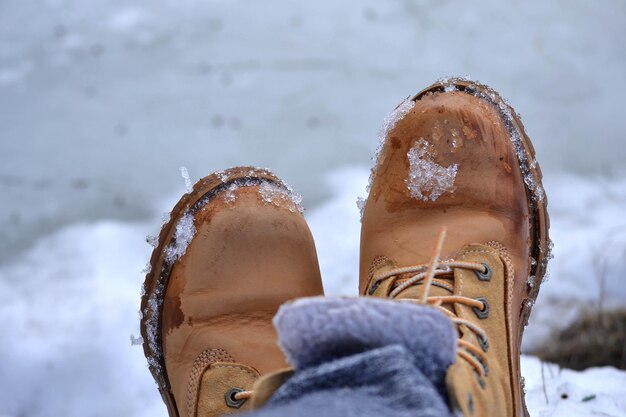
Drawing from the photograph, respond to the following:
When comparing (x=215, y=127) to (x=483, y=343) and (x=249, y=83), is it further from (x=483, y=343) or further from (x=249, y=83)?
Answer: (x=483, y=343)

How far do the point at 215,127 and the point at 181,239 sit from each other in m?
0.99

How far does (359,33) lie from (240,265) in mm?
1425

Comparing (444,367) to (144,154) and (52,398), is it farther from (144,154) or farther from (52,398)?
(144,154)

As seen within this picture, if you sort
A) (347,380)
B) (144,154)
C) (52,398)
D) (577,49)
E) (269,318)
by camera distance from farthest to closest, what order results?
(577,49) < (144,154) < (52,398) < (269,318) < (347,380)

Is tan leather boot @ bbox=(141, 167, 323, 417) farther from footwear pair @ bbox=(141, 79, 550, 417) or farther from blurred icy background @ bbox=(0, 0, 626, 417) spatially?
blurred icy background @ bbox=(0, 0, 626, 417)

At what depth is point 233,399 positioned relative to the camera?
4.58ft

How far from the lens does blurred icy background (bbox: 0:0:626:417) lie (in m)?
2.05

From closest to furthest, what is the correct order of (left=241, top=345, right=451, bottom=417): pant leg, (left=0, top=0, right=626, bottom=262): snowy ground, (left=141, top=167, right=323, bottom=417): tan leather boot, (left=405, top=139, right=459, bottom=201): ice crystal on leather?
(left=241, top=345, right=451, bottom=417): pant leg, (left=141, top=167, right=323, bottom=417): tan leather boot, (left=405, top=139, right=459, bottom=201): ice crystal on leather, (left=0, top=0, right=626, bottom=262): snowy ground

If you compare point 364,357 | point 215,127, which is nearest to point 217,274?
point 364,357

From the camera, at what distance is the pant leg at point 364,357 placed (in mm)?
743

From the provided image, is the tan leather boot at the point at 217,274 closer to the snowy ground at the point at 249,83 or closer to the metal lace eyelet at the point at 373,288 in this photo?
the metal lace eyelet at the point at 373,288

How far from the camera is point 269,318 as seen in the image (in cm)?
149

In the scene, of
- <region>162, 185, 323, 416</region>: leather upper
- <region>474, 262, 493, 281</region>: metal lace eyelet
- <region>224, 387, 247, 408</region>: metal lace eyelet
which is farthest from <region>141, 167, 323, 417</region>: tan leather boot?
<region>474, 262, 493, 281</region>: metal lace eyelet

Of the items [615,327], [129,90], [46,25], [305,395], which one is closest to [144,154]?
[129,90]
